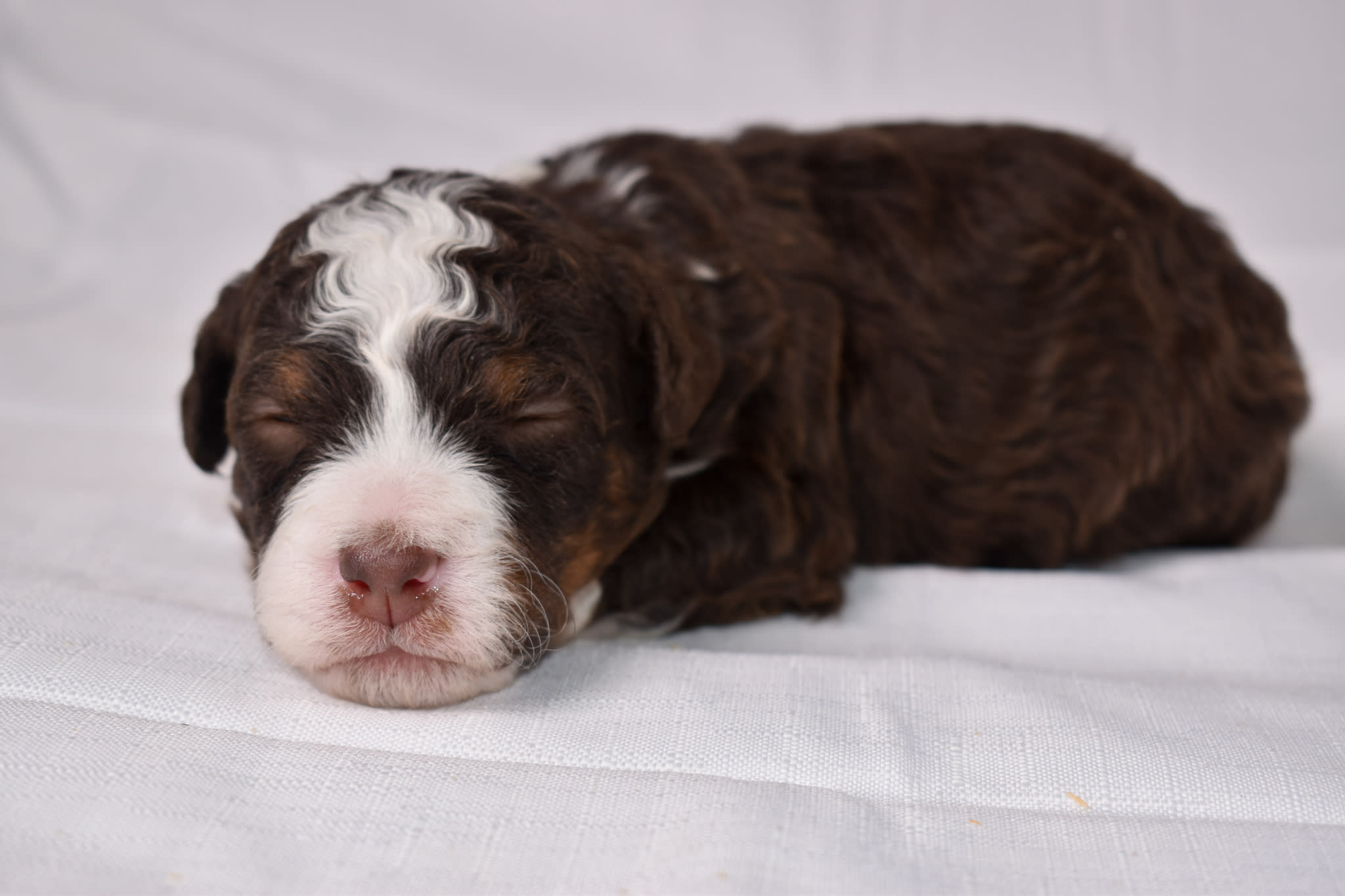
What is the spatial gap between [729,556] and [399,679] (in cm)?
98

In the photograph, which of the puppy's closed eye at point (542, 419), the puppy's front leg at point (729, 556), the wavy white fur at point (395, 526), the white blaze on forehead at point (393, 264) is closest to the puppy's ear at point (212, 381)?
the white blaze on forehead at point (393, 264)

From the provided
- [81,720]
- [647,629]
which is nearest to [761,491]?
[647,629]

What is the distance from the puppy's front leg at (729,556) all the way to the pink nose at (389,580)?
80cm

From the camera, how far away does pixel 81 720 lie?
2.27 metres

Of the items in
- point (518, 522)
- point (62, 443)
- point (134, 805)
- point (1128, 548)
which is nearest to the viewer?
point (134, 805)

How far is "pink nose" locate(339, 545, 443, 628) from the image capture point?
7.26 ft

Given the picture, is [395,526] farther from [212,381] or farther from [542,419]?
[212,381]

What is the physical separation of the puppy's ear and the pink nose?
0.87 metres

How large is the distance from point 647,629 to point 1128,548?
158 centimetres

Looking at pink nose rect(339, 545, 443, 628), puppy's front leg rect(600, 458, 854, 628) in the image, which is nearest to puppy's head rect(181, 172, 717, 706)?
pink nose rect(339, 545, 443, 628)

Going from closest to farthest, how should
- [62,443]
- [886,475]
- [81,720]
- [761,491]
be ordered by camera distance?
[81,720]
[761,491]
[886,475]
[62,443]

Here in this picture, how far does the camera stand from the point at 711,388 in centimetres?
286

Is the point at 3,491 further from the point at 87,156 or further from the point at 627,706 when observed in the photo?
the point at 87,156

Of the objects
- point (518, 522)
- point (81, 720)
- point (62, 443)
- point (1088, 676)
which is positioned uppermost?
point (518, 522)
